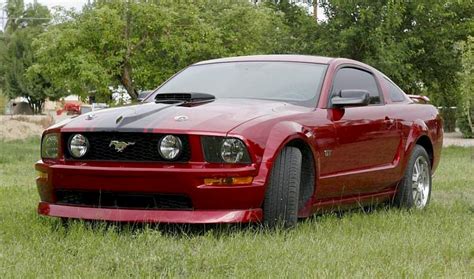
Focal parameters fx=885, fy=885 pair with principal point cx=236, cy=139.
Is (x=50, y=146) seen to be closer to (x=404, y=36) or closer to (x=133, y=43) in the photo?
(x=133, y=43)

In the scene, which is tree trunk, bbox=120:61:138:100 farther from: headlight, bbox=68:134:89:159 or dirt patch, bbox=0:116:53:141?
headlight, bbox=68:134:89:159

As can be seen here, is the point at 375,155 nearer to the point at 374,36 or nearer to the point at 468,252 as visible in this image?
the point at 468,252

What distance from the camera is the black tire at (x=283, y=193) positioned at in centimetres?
587

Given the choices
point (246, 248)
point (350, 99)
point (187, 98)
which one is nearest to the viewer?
point (246, 248)

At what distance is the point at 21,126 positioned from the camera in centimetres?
2506

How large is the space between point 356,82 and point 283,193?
1985 millimetres

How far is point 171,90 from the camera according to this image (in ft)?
23.9

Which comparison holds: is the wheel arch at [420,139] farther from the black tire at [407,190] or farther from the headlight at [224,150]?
the headlight at [224,150]

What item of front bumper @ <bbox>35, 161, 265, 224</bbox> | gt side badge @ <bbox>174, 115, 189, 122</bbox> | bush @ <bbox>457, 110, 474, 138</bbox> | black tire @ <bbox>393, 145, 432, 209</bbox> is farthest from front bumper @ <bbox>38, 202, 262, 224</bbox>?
bush @ <bbox>457, 110, 474, 138</bbox>

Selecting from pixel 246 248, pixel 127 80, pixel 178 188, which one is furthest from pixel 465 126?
Result: pixel 246 248

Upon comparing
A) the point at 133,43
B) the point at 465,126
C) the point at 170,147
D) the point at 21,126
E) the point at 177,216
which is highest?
the point at 133,43

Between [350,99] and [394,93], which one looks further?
[394,93]

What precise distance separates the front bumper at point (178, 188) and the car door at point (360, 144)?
0.94 m

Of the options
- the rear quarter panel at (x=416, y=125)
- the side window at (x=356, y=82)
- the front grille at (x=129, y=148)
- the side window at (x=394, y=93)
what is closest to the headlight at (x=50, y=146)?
the front grille at (x=129, y=148)
